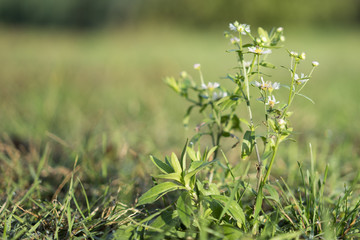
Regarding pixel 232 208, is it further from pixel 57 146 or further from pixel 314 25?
pixel 314 25

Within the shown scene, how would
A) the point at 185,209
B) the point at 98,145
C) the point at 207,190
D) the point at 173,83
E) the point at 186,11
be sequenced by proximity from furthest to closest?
the point at 186,11
the point at 98,145
the point at 173,83
the point at 207,190
the point at 185,209

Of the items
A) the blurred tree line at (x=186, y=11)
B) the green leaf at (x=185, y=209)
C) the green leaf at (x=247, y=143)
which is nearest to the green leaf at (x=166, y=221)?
the green leaf at (x=185, y=209)

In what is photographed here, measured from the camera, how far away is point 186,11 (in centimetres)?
2197

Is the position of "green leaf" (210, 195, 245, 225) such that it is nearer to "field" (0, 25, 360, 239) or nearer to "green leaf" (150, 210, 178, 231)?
"green leaf" (150, 210, 178, 231)

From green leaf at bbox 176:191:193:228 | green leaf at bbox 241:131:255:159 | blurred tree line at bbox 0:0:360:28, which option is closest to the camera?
green leaf at bbox 176:191:193:228

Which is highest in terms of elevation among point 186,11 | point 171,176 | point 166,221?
point 171,176

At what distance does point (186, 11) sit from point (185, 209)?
22077 mm

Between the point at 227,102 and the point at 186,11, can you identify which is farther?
the point at 186,11

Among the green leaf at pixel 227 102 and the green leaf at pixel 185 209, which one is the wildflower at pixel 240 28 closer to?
the green leaf at pixel 227 102

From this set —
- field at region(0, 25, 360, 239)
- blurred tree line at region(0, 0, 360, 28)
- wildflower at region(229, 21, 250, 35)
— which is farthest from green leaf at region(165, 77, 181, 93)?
blurred tree line at region(0, 0, 360, 28)

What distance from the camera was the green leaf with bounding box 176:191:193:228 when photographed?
3.13 feet

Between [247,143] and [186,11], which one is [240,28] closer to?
[247,143]

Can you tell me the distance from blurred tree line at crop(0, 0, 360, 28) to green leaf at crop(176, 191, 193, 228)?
18578 millimetres

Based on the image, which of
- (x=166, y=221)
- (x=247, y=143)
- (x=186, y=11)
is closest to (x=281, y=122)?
(x=247, y=143)
